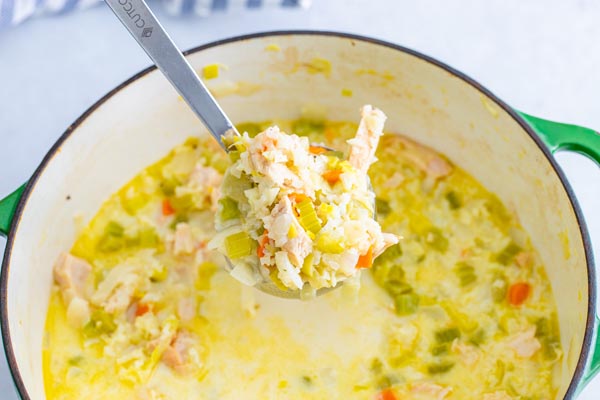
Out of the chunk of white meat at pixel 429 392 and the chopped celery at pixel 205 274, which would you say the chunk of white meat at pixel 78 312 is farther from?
the chunk of white meat at pixel 429 392

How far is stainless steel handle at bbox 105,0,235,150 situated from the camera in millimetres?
2729

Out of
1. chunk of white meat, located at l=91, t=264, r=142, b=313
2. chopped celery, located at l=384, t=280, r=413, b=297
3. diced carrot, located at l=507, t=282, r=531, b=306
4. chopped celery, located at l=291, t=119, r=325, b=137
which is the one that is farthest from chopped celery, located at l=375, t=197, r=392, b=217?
chunk of white meat, located at l=91, t=264, r=142, b=313

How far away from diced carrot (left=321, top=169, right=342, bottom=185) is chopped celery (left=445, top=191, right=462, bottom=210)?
2.49ft

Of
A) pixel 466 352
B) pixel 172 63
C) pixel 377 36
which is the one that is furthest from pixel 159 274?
pixel 377 36

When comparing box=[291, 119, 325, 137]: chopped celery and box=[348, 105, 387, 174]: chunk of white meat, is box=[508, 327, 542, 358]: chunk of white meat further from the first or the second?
box=[291, 119, 325, 137]: chopped celery

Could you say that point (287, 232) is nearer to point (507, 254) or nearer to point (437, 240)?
point (437, 240)

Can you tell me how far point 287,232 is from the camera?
8.34 feet

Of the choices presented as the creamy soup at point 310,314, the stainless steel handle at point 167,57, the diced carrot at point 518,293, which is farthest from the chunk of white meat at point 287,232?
the diced carrot at point 518,293

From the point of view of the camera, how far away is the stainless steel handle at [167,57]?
2.73 m

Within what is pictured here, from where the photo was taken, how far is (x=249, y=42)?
10.7ft

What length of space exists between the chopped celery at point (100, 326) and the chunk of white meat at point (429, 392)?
1073mm

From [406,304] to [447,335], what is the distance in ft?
0.58

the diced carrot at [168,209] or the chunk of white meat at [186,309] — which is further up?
the diced carrot at [168,209]

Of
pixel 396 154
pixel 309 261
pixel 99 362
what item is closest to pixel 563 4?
pixel 396 154
